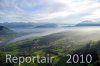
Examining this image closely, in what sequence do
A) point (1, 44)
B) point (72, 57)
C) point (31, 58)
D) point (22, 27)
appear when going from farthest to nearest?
point (22, 27)
point (1, 44)
point (31, 58)
point (72, 57)

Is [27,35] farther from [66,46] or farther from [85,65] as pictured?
[85,65]

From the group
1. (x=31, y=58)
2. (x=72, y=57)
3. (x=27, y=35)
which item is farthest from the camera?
(x=27, y=35)

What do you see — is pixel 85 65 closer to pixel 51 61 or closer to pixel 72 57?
pixel 72 57

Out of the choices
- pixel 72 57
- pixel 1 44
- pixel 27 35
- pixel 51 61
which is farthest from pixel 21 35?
pixel 72 57

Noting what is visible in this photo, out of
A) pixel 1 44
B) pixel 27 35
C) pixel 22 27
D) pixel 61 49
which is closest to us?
pixel 61 49

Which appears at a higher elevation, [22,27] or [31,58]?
[22,27]

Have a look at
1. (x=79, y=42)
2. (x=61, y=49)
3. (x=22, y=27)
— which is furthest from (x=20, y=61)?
(x=22, y=27)

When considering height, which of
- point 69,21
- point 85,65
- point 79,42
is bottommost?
point 85,65

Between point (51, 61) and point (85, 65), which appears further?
point (51, 61)

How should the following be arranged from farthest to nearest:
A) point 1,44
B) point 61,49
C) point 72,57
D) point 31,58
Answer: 1. point 1,44
2. point 61,49
3. point 31,58
4. point 72,57
